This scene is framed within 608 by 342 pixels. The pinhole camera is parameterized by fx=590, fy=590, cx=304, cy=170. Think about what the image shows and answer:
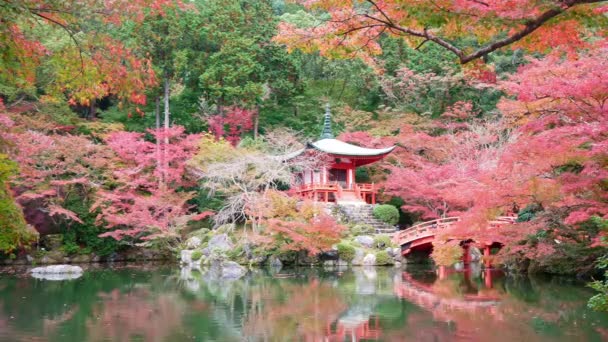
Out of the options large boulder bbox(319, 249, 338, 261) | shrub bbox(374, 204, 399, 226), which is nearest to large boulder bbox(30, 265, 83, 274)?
large boulder bbox(319, 249, 338, 261)

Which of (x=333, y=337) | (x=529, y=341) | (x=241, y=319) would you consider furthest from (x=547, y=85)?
(x=241, y=319)

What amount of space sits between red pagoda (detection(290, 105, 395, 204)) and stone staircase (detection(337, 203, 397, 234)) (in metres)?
0.85

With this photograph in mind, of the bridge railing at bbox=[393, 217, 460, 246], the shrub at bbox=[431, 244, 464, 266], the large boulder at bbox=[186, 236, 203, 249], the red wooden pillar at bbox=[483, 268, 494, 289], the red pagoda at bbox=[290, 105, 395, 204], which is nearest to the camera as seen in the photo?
the red wooden pillar at bbox=[483, 268, 494, 289]

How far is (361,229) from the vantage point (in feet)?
66.2

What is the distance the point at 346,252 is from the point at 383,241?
1472 mm

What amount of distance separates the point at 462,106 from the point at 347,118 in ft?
16.3

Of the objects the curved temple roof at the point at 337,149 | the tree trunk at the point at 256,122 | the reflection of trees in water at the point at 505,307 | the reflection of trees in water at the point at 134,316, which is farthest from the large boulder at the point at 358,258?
the tree trunk at the point at 256,122

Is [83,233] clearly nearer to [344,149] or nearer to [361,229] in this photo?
[361,229]

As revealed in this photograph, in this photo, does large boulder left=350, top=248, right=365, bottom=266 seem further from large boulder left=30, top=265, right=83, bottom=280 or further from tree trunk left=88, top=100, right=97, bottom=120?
tree trunk left=88, top=100, right=97, bottom=120

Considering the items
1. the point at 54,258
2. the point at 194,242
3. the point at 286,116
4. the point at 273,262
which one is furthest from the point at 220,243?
the point at 286,116

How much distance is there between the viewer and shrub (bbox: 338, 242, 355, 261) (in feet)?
61.3

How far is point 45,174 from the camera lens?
63.3ft

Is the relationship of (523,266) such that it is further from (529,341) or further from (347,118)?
(347,118)

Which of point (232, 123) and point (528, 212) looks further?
point (232, 123)
